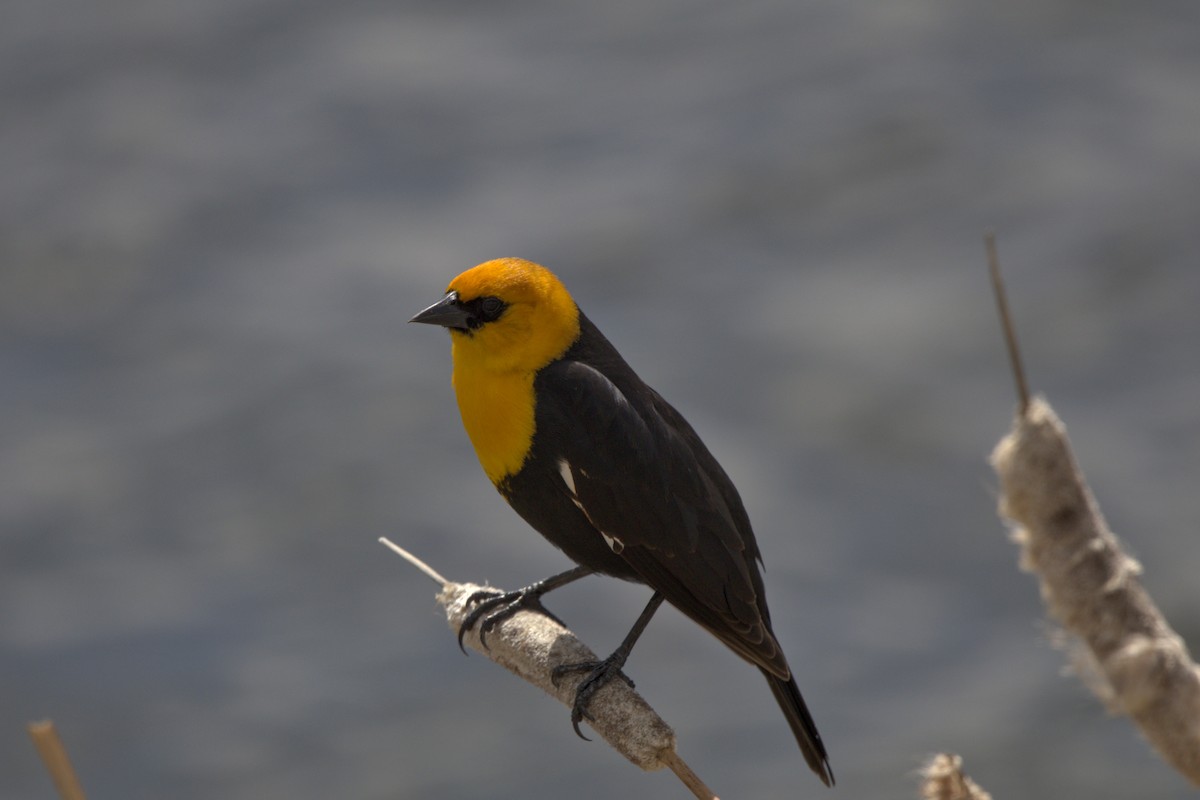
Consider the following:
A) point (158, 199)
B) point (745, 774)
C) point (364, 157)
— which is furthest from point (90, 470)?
point (745, 774)

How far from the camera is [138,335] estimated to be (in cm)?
726

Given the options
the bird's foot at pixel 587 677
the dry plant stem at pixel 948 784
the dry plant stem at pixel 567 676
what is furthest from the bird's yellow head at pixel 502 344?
the dry plant stem at pixel 948 784

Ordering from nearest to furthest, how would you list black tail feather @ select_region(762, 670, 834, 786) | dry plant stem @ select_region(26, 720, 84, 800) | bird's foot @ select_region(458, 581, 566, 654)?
1. dry plant stem @ select_region(26, 720, 84, 800)
2. black tail feather @ select_region(762, 670, 834, 786)
3. bird's foot @ select_region(458, 581, 566, 654)

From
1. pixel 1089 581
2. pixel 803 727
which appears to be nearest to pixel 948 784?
pixel 1089 581

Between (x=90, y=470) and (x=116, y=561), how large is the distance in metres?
0.45

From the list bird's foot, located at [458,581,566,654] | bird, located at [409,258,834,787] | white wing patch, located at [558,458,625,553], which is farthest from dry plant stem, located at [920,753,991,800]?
bird's foot, located at [458,581,566,654]

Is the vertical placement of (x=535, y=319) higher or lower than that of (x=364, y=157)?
lower

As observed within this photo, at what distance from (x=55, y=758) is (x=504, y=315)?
139 cm

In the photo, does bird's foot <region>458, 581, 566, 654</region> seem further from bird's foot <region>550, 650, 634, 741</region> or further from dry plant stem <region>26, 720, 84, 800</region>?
dry plant stem <region>26, 720, 84, 800</region>

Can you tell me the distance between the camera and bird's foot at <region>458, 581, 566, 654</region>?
10.9 ft

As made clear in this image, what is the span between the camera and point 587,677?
10.2ft

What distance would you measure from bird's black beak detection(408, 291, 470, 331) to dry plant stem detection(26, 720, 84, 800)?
127cm

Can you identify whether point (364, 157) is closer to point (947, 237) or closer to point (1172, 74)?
point (947, 237)

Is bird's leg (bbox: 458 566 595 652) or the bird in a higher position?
the bird
